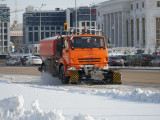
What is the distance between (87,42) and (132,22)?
108 metres

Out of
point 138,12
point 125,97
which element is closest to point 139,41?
point 138,12

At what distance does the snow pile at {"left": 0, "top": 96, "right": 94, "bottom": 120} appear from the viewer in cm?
983

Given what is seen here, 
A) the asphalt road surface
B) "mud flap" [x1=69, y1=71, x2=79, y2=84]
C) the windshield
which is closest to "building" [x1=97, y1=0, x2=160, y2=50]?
the asphalt road surface

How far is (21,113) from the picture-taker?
35.3ft

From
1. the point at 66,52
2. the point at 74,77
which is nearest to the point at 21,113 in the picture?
the point at 74,77

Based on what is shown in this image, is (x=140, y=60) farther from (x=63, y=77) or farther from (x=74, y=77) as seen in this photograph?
(x=74, y=77)

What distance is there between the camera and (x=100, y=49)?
25078 millimetres

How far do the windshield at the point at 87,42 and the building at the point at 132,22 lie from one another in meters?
84.1

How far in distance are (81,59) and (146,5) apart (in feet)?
320

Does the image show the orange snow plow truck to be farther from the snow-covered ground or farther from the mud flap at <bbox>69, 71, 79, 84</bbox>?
the snow-covered ground

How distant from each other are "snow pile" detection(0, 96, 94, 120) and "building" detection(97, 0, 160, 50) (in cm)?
9840

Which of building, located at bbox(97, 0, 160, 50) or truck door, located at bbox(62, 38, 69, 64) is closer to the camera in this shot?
truck door, located at bbox(62, 38, 69, 64)

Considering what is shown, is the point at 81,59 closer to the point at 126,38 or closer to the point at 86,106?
the point at 86,106

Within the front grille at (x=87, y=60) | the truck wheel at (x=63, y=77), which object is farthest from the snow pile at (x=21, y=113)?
the truck wheel at (x=63, y=77)
